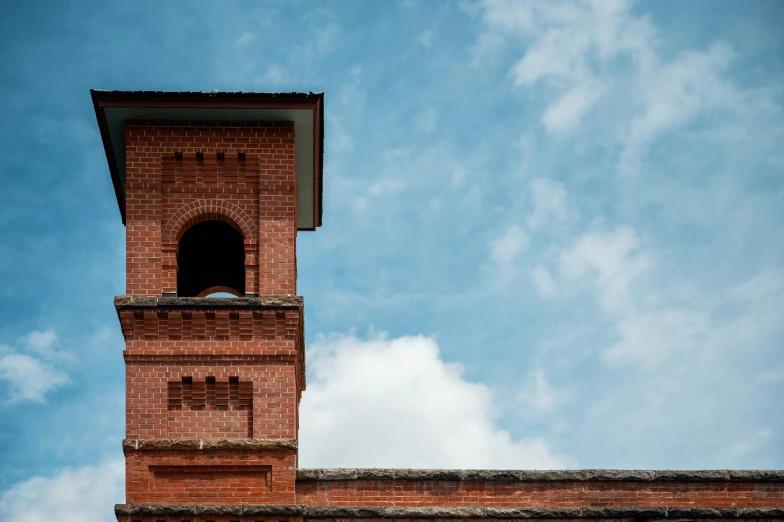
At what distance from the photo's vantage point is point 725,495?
21.9 m

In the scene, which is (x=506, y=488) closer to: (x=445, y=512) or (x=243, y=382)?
(x=445, y=512)

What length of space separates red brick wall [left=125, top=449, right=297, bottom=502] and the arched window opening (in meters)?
6.40

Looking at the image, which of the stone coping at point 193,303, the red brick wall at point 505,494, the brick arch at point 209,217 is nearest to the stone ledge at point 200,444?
the red brick wall at point 505,494

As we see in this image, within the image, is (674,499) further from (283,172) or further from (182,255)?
(182,255)

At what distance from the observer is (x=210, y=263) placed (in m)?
27.7

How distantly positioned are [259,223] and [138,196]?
7.00 ft

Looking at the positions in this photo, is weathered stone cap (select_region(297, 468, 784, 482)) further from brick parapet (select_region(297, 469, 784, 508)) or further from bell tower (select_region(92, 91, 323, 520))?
bell tower (select_region(92, 91, 323, 520))

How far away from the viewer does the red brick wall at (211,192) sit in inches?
905

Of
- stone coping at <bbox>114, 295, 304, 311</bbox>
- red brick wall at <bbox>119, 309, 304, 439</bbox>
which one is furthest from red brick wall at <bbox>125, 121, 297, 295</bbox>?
red brick wall at <bbox>119, 309, 304, 439</bbox>

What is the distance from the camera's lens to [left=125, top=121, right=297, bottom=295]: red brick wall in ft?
75.4

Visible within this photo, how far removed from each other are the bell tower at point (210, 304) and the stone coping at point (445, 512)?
31 cm

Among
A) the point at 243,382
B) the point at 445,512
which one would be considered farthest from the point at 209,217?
the point at 445,512

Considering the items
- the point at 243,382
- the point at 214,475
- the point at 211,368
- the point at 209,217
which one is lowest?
the point at 214,475

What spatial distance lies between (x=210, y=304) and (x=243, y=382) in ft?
4.62
